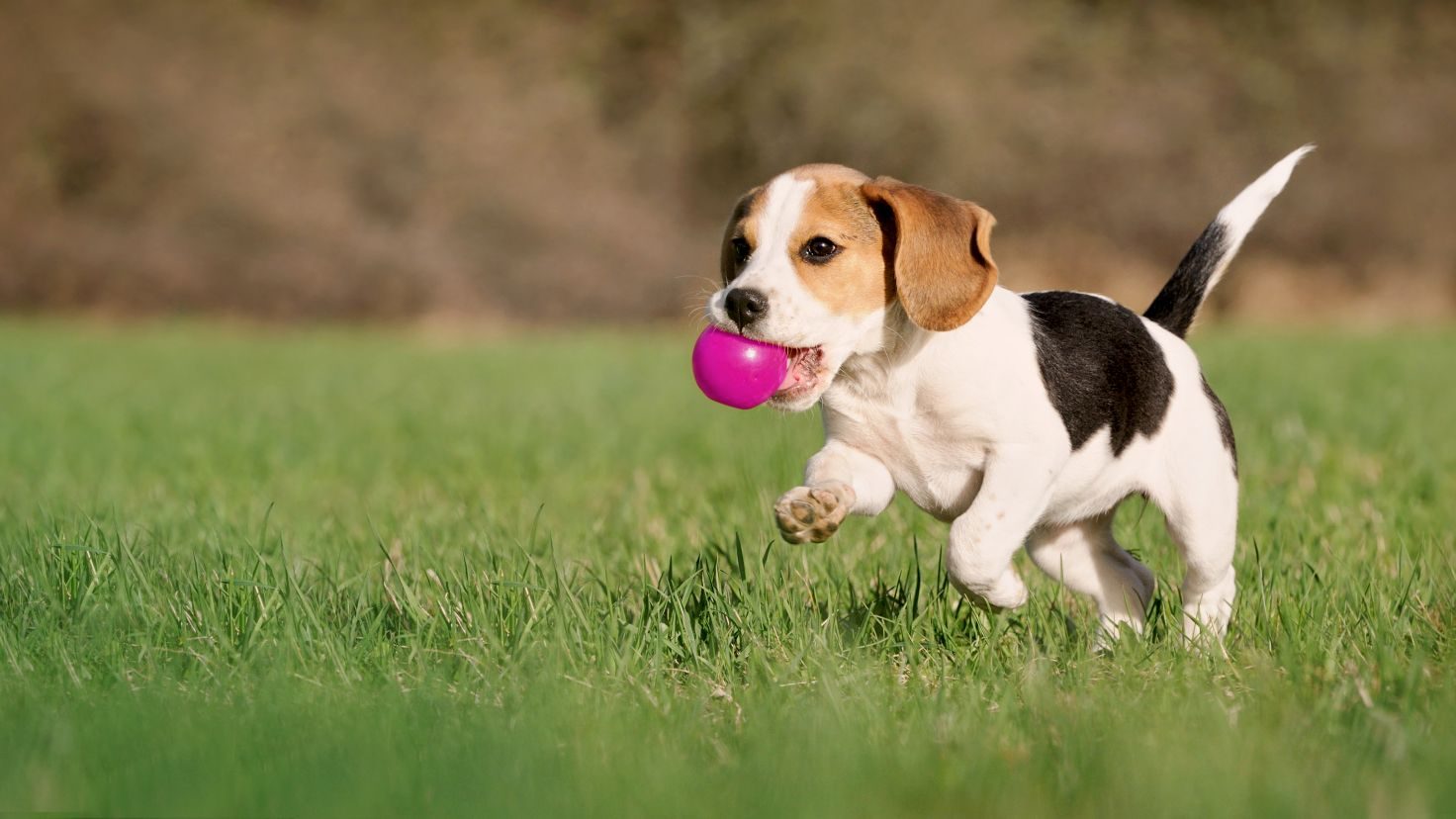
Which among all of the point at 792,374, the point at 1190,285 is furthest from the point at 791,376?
the point at 1190,285

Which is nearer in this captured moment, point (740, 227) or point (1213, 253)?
point (740, 227)

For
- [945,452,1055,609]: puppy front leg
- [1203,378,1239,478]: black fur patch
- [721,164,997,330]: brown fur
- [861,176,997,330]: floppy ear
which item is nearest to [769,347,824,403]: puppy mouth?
[721,164,997,330]: brown fur

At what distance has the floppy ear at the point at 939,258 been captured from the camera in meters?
3.30

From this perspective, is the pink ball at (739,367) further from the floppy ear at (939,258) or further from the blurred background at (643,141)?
the blurred background at (643,141)

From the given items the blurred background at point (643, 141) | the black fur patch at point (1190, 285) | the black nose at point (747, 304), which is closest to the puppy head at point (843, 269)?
the black nose at point (747, 304)

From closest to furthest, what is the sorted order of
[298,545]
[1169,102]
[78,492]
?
[298,545] → [78,492] → [1169,102]

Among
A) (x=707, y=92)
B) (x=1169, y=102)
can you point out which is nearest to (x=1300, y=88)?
(x=1169, y=102)

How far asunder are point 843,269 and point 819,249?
0.24ft

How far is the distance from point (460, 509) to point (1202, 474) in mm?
2922

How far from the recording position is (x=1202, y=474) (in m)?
3.74

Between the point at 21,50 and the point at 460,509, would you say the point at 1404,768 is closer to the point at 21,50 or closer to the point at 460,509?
the point at 460,509

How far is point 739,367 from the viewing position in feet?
10.8

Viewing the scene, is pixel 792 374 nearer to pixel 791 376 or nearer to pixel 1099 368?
pixel 791 376

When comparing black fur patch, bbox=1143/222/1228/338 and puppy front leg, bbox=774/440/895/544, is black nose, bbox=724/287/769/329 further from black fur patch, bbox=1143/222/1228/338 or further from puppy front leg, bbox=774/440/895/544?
black fur patch, bbox=1143/222/1228/338
